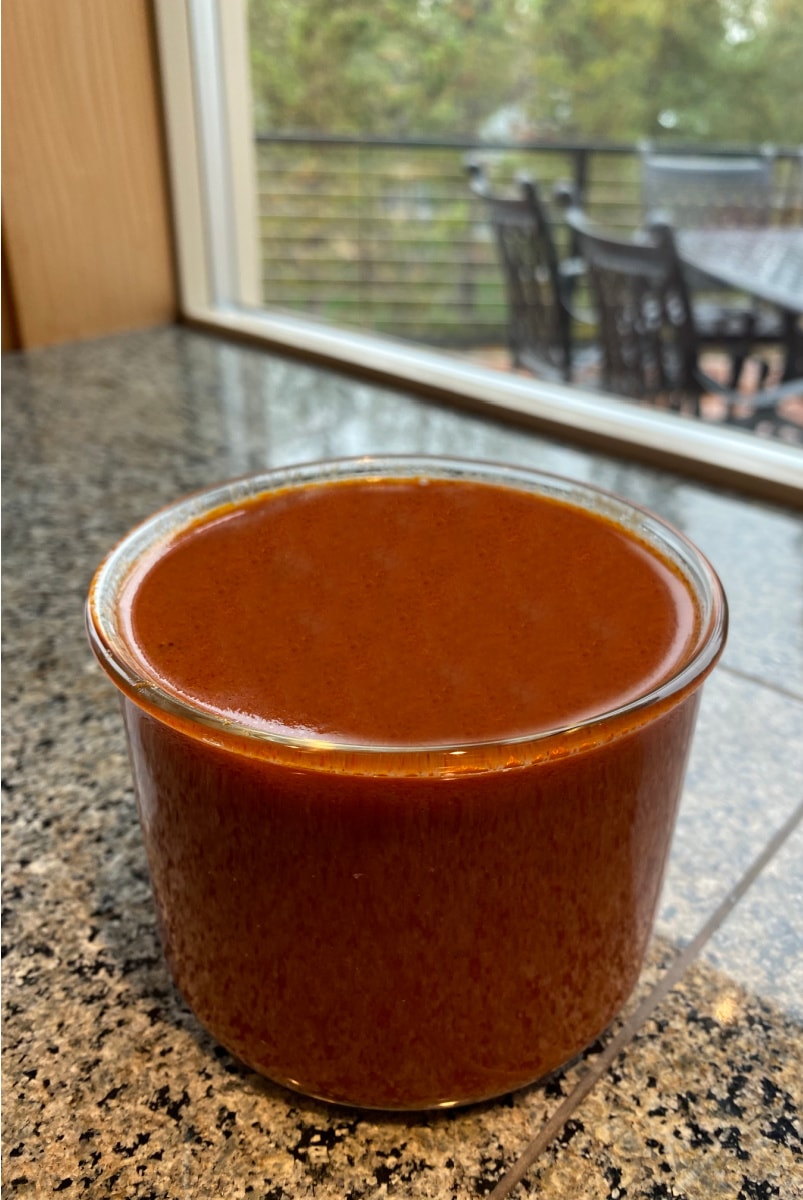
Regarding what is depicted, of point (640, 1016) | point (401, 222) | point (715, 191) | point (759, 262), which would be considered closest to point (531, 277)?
point (715, 191)

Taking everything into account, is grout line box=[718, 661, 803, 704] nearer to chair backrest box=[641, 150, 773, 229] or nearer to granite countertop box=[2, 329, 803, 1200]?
granite countertop box=[2, 329, 803, 1200]

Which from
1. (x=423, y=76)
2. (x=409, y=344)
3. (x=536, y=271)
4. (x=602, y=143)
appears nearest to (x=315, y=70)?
(x=423, y=76)

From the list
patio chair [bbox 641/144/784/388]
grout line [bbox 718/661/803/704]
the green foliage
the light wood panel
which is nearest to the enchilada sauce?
grout line [bbox 718/661/803/704]

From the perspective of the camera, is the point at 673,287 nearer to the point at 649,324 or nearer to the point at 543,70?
the point at 649,324

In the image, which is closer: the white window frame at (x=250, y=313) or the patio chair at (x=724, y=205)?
the white window frame at (x=250, y=313)

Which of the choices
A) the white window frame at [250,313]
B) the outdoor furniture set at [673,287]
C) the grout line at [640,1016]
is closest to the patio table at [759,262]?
the outdoor furniture set at [673,287]

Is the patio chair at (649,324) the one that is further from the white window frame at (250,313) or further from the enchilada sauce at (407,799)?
the enchilada sauce at (407,799)
